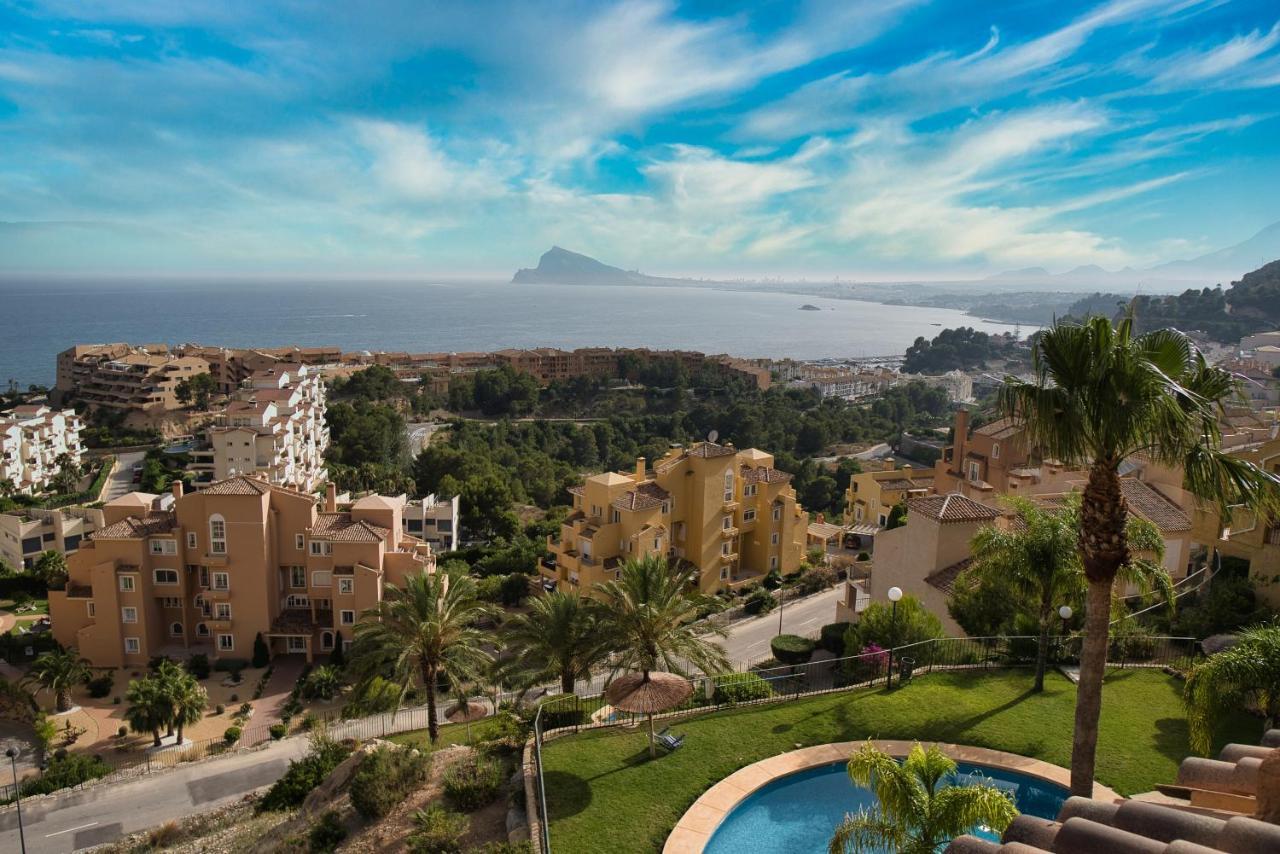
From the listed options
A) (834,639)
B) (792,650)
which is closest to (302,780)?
(792,650)

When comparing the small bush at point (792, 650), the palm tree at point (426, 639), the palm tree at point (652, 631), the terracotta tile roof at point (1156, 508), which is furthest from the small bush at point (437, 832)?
the terracotta tile roof at point (1156, 508)

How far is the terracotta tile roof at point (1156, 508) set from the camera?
21031 millimetres

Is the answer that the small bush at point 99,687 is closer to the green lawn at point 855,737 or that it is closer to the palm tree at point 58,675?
the palm tree at point 58,675

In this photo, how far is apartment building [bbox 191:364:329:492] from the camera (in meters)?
52.4

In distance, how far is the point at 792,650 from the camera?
21250 millimetres

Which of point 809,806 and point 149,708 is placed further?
point 149,708

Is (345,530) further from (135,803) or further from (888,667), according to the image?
(888,667)

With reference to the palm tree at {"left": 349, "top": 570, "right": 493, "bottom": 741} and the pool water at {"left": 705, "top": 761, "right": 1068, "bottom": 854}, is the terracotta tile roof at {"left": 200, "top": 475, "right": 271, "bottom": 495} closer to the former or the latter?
the palm tree at {"left": 349, "top": 570, "right": 493, "bottom": 741}

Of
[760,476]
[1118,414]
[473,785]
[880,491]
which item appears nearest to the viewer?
[1118,414]

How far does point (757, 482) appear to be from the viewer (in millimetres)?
33844

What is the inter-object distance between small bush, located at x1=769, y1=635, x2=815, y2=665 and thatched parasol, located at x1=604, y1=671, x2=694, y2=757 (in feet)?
29.8

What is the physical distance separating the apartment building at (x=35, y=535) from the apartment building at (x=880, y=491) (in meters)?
39.4

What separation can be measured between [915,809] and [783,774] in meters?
4.02

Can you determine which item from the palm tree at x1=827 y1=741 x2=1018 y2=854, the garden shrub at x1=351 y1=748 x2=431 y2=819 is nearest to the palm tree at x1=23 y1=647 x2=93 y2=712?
the garden shrub at x1=351 y1=748 x2=431 y2=819
